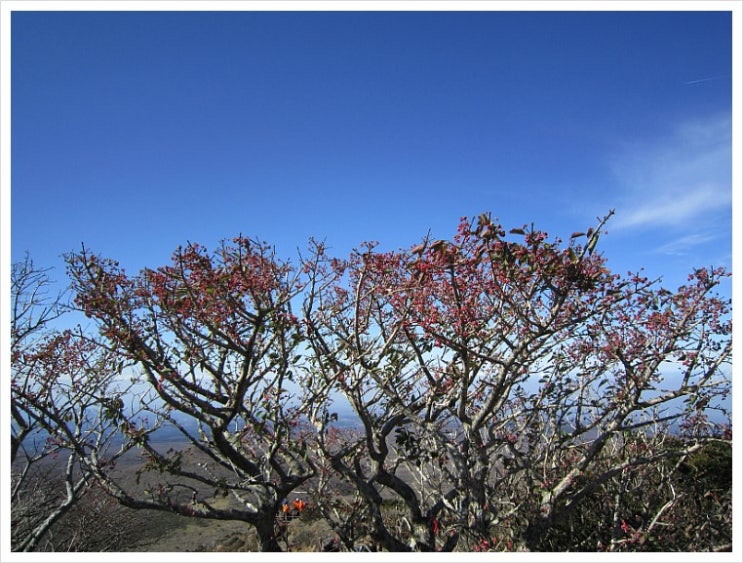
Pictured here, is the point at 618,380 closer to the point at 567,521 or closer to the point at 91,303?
the point at 567,521

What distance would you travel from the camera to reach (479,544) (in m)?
4.45

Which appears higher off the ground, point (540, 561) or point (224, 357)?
point (224, 357)

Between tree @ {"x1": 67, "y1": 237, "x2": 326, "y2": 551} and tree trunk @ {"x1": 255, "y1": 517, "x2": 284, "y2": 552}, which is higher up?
tree @ {"x1": 67, "y1": 237, "x2": 326, "y2": 551}

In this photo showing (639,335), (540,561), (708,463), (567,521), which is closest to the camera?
(540,561)

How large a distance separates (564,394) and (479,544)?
2.19 m

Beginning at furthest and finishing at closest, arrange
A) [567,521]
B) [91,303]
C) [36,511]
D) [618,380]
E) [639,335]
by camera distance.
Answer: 1. [36,511]
2. [567,521]
3. [618,380]
4. [639,335]
5. [91,303]

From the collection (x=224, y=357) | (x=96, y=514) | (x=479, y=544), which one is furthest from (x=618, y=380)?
(x=96, y=514)

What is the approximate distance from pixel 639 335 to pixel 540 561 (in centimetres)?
276

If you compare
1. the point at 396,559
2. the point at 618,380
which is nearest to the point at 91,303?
the point at 396,559

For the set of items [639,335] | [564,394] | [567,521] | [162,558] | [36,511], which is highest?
[639,335]

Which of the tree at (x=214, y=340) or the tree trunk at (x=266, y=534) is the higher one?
the tree at (x=214, y=340)

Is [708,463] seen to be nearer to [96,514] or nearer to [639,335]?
[639,335]

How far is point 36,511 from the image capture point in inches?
313

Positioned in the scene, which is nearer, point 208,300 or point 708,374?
point 208,300
